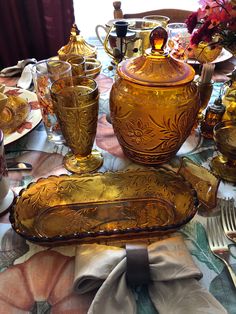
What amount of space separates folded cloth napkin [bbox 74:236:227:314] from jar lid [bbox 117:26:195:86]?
24cm

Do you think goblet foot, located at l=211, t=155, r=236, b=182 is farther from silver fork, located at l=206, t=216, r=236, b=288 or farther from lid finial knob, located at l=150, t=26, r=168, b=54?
lid finial knob, located at l=150, t=26, r=168, b=54

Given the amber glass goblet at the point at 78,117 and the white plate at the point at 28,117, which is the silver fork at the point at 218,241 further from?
the white plate at the point at 28,117

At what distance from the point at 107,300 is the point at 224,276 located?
146mm

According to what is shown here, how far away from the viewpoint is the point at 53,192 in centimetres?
48

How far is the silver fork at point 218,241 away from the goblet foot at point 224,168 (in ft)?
0.31

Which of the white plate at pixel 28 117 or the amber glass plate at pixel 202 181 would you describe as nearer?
the amber glass plate at pixel 202 181

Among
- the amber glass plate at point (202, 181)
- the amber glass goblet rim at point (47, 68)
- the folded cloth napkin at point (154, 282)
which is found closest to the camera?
the folded cloth napkin at point (154, 282)

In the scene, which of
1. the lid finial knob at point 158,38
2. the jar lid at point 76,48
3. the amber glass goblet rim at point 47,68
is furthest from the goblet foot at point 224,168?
the jar lid at point 76,48

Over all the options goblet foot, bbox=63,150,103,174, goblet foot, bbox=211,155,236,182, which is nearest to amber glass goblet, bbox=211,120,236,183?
goblet foot, bbox=211,155,236,182

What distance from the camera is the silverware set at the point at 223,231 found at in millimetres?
394

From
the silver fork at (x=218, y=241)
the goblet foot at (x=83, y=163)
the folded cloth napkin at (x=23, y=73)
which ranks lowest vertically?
the silver fork at (x=218, y=241)

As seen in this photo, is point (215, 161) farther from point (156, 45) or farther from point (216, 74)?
point (216, 74)

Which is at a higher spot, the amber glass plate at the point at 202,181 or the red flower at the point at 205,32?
the red flower at the point at 205,32

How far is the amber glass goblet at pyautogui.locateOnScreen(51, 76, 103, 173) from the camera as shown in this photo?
491 millimetres
